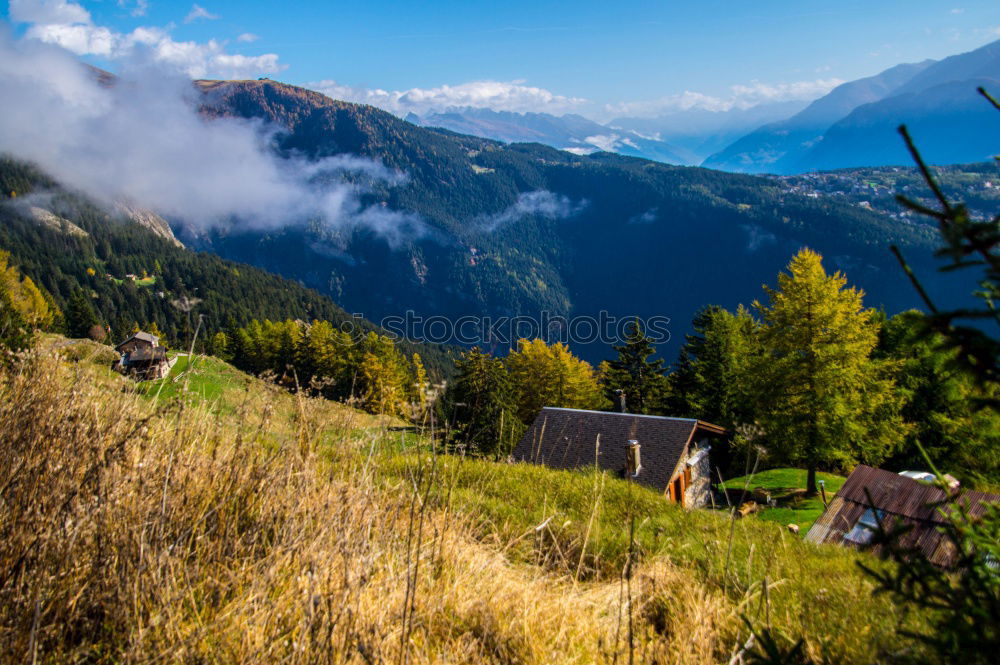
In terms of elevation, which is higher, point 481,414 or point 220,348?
point 481,414

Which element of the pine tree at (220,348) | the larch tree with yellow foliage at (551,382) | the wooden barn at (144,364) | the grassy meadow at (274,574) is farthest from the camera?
the larch tree with yellow foliage at (551,382)

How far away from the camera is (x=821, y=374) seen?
18.0 m

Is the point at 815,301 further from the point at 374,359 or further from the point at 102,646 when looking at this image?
the point at 374,359

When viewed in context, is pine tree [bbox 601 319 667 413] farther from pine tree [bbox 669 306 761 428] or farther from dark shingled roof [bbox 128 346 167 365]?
dark shingled roof [bbox 128 346 167 365]

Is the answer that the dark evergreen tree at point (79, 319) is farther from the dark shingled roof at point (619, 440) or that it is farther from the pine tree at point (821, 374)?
the pine tree at point (821, 374)

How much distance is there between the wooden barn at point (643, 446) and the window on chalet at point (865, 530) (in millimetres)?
5314

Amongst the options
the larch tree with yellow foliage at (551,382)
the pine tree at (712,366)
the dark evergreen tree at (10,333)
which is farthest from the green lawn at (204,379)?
the pine tree at (712,366)

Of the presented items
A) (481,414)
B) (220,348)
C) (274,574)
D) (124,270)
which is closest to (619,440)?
(481,414)

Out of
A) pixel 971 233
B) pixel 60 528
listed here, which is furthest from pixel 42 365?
pixel 971 233

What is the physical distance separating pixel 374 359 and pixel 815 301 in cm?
3277

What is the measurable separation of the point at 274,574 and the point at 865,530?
20.6 ft

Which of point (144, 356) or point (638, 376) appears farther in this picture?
point (638, 376)

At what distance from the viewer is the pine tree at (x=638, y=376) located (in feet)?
120

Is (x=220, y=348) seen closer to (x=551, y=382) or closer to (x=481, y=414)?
(x=481, y=414)
